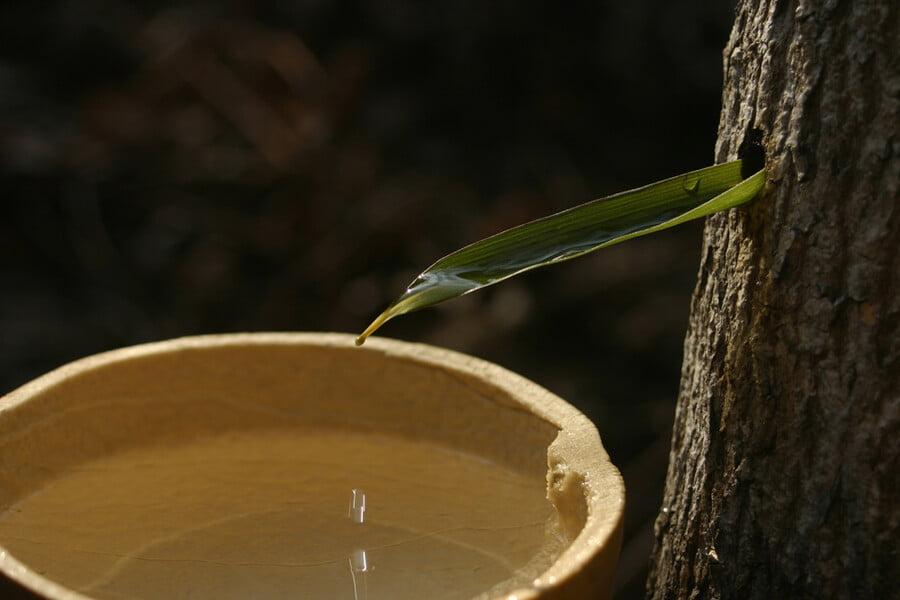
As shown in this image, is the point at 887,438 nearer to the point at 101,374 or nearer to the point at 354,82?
the point at 101,374

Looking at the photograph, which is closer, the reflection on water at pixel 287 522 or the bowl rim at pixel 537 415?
the bowl rim at pixel 537 415

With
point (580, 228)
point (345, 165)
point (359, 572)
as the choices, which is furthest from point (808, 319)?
point (345, 165)

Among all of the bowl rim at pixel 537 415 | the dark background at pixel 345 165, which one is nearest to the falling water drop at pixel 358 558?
the bowl rim at pixel 537 415

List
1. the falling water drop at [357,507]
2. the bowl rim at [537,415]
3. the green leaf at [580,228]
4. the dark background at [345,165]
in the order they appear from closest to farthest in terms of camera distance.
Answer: the bowl rim at [537,415], the green leaf at [580,228], the falling water drop at [357,507], the dark background at [345,165]

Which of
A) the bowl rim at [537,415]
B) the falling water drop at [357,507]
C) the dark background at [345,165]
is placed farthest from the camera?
the dark background at [345,165]

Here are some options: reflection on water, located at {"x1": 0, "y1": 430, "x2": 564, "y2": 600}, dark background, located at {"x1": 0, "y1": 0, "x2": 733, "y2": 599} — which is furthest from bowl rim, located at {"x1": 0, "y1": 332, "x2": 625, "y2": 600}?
dark background, located at {"x1": 0, "y1": 0, "x2": 733, "y2": 599}

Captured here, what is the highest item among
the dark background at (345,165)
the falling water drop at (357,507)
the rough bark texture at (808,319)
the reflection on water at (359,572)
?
the dark background at (345,165)

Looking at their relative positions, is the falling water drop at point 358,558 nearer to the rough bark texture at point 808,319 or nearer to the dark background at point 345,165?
the rough bark texture at point 808,319
